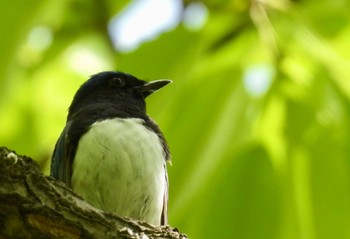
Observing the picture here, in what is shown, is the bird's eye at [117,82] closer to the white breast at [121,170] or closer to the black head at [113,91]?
the black head at [113,91]

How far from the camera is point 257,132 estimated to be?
2.88 m

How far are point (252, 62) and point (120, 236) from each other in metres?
1.04

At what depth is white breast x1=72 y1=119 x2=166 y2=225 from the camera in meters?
3.48

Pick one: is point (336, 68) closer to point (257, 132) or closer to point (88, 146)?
point (257, 132)

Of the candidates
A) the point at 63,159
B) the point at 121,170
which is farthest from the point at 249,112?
the point at 63,159

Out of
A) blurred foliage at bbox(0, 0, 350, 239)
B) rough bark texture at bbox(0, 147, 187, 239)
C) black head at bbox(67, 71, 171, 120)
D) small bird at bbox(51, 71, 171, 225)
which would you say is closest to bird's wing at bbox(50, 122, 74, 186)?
small bird at bbox(51, 71, 171, 225)

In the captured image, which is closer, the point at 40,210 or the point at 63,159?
the point at 40,210

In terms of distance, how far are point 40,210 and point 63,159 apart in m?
1.48

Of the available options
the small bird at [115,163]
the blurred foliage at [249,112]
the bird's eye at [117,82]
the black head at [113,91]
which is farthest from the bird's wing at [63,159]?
the bird's eye at [117,82]

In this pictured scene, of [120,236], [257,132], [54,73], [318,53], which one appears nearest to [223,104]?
[257,132]

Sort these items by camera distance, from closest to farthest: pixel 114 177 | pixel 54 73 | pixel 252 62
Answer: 1. pixel 252 62
2. pixel 114 177
3. pixel 54 73

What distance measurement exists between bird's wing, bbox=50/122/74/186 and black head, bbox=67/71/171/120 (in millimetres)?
544

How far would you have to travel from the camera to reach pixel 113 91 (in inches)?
171

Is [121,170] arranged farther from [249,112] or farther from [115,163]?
[249,112]
